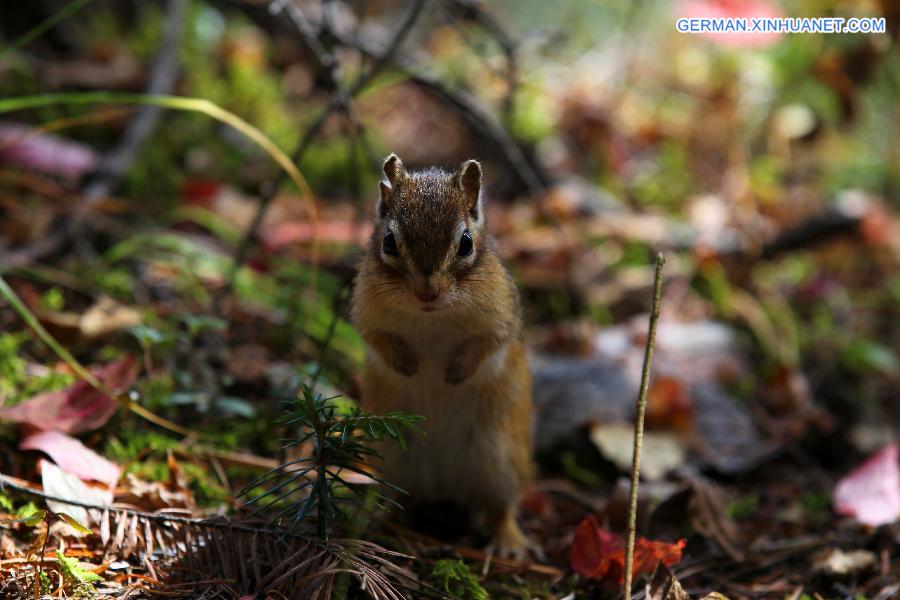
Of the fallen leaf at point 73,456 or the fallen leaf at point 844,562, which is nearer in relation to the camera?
the fallen leaf at point 73,456

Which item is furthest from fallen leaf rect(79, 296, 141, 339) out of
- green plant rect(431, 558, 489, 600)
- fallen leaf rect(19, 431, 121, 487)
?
green plant rect(431, 558, 489, 600)

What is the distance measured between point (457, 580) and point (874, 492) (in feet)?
5.41

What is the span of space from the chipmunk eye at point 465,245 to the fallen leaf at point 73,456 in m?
1.28

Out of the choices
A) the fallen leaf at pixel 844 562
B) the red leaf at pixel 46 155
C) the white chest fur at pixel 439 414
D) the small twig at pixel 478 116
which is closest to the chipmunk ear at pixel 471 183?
the white chest fur at pixel 439 414

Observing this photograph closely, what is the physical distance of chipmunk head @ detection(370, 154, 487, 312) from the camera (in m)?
2.49

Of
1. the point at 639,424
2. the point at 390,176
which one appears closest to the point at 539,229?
the point at 390,176

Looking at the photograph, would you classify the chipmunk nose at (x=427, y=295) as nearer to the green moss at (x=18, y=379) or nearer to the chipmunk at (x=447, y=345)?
the chipmunk at (x=447, y=345)

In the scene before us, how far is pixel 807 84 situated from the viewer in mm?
6199

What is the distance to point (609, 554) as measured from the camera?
2.57 meters

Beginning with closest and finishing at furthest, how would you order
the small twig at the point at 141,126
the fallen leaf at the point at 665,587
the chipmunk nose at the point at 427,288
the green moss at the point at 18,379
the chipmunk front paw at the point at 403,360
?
the fallen leaf at the point at 665,587, the chipmunk nose at the point at 427,288, the chipmunk front paw at the point at 403,360, the green moss at the point at 18,379, the small twig at the point at 141,126

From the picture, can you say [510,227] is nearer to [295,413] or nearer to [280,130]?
[280,130]

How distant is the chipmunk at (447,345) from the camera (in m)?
2.53

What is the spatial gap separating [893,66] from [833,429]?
10.3 feet

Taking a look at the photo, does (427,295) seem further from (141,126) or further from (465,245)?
(141,126)
